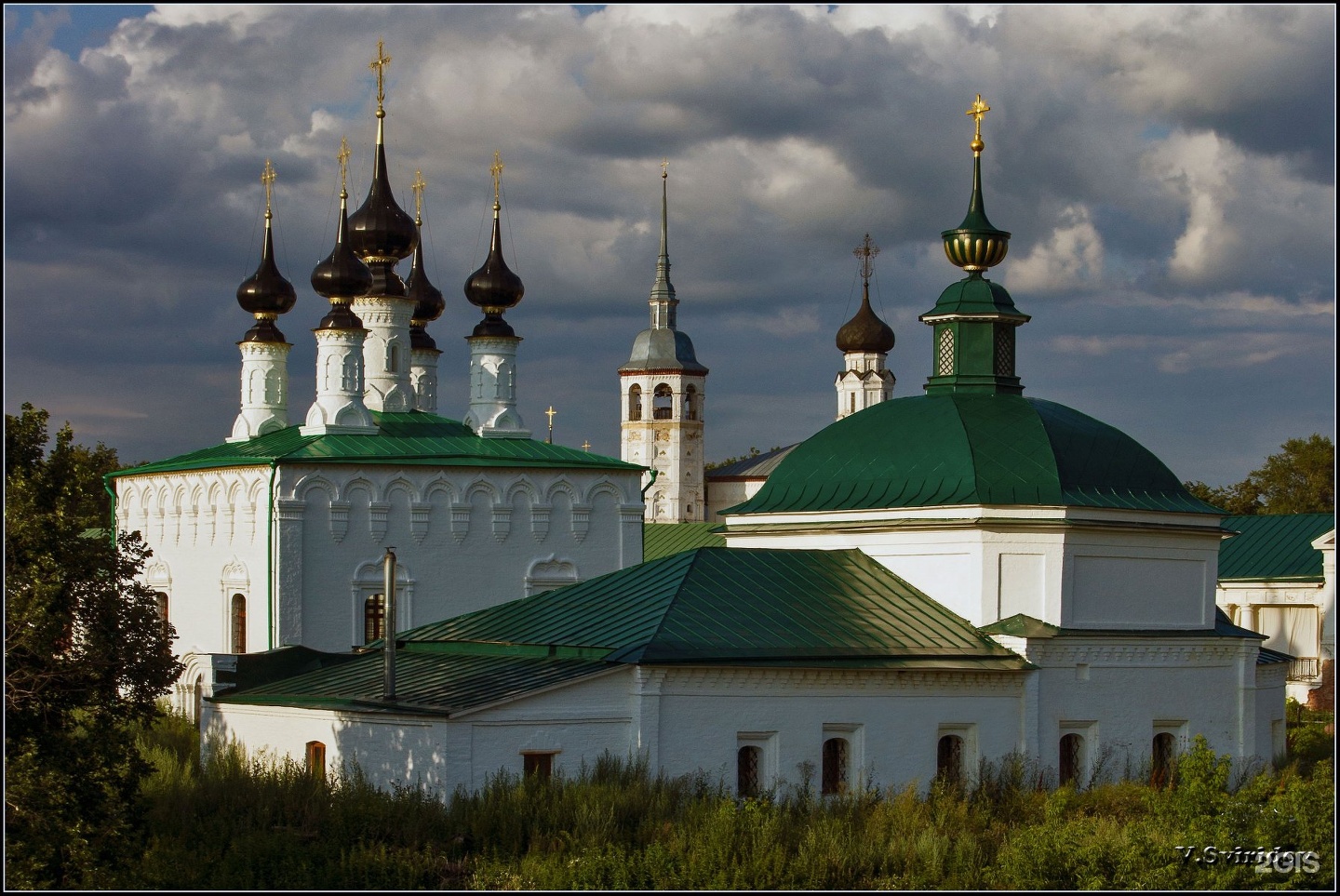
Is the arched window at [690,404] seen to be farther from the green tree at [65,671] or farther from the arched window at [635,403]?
the green tree at [65,671]

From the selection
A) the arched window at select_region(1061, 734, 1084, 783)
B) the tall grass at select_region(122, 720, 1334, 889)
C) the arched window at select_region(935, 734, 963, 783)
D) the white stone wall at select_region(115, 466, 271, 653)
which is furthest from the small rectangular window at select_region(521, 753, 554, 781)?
the white stone wall at select_region(115, 466, 271, 653)

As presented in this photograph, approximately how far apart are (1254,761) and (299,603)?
15103 millimetres

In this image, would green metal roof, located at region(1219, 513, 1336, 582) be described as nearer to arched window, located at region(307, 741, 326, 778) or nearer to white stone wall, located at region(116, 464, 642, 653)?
white stone wall, located at region(116, 464, 642, 653)

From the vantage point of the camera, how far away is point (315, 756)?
22.3m

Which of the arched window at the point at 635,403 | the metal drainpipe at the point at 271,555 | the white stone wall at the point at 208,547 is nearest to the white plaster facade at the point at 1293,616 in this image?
the metal drainpipe at the point at 271,555

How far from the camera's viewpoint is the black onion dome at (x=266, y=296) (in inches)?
1566

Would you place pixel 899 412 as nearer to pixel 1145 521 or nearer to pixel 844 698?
pixel 1145 521

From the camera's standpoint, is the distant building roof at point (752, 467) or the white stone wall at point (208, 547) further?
the distant building roof at point (752, 467)

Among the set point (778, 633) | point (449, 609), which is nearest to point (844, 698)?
point (778, 633)

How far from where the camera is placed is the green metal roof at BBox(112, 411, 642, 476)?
110 ft

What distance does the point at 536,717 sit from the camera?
818 inches

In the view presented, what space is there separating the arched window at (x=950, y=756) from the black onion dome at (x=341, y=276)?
16518 millimetres

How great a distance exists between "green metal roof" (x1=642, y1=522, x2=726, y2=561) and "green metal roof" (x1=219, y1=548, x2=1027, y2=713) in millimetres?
25493

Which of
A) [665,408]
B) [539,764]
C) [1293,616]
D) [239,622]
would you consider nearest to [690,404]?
[665,408]
